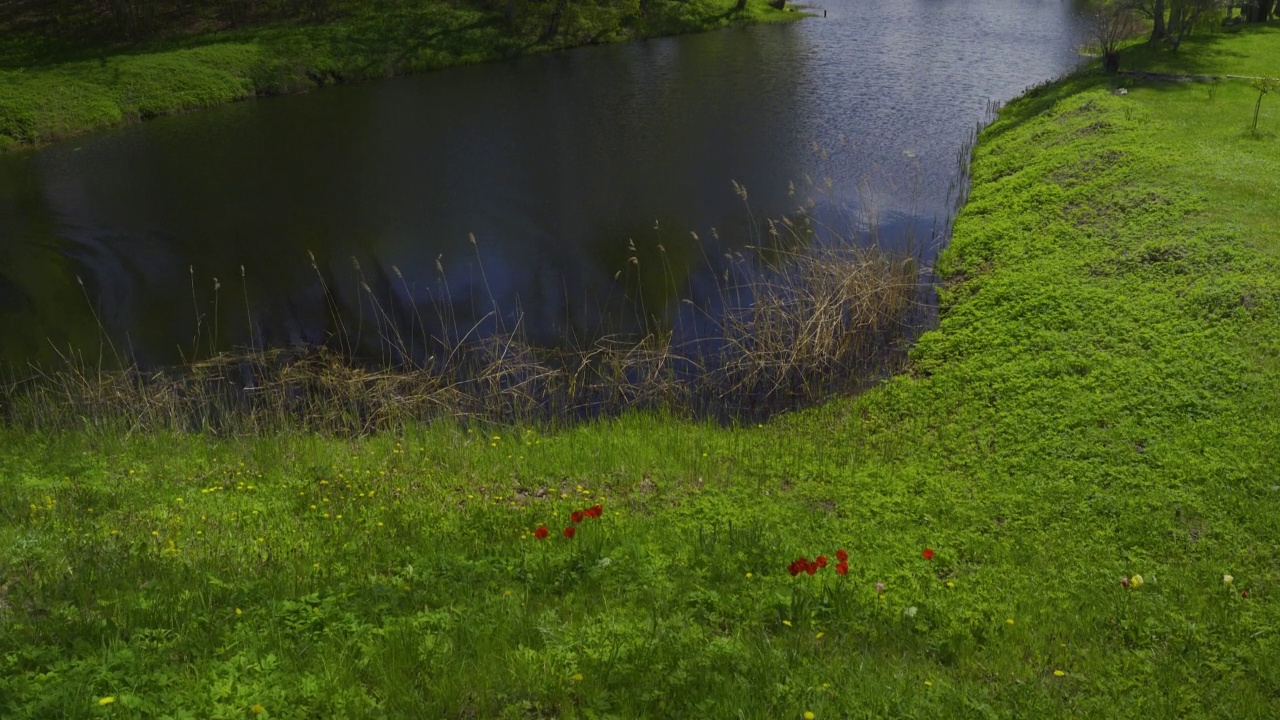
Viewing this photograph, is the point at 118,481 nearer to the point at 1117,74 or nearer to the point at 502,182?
the point at 502,182

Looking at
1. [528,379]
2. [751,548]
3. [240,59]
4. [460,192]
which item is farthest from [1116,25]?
[240,59]

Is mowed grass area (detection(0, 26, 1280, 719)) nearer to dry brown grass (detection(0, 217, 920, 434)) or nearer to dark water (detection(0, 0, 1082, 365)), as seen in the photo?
dry brown grass (detection(0, 217, 920, 434))

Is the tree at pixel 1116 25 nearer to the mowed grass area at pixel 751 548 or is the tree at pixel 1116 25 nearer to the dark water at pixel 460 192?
the dark water at pixel 460 192

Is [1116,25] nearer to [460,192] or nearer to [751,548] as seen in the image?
[460,192]

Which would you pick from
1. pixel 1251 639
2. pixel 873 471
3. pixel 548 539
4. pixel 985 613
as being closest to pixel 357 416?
pixel 548 539

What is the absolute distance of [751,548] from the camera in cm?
778

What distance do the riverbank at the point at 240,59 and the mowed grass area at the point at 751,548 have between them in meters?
24.0

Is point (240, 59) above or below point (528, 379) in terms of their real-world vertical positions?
above

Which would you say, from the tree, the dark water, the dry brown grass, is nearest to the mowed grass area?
the dry brown grass

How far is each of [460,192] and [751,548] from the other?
53.6 feet

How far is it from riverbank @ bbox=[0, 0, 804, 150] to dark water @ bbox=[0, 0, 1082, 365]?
5.27 feet

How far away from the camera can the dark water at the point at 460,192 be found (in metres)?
16.6

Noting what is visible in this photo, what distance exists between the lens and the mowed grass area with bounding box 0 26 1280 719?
5645 millimetres

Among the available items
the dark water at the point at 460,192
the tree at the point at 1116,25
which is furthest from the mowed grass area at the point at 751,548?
the tree at the point at 1116,25
